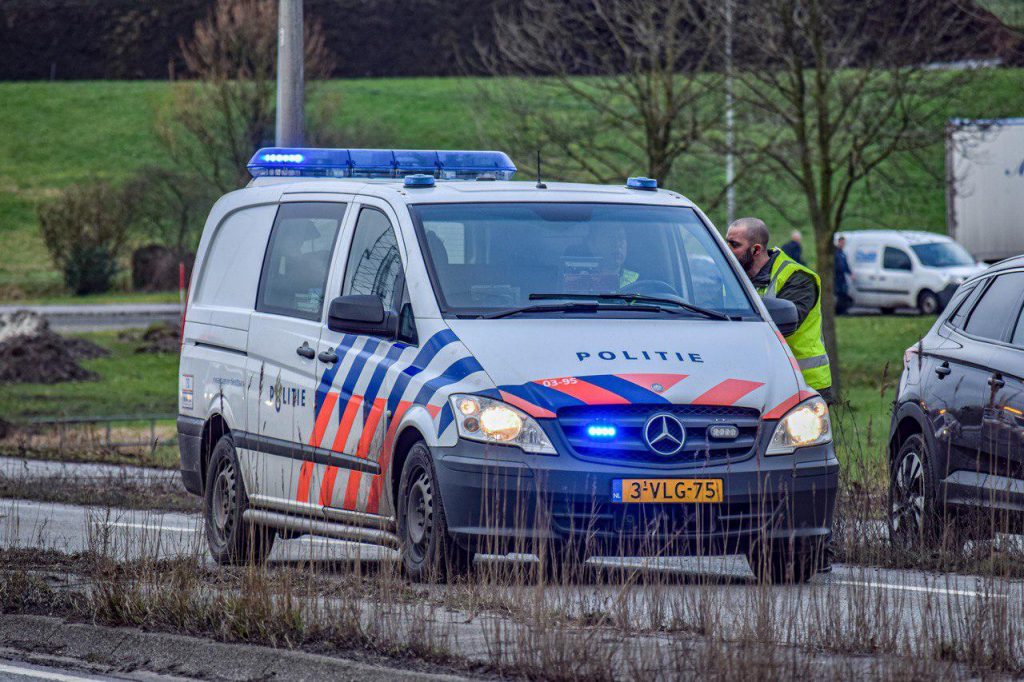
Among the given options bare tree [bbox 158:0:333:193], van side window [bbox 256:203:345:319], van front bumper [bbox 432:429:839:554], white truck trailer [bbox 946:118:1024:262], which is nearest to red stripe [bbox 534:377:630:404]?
van front bumper [bbox 432:429:839:554]

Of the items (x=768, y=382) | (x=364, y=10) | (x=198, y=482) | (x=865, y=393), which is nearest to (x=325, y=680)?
(x=768, y=382)

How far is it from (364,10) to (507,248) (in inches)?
2838

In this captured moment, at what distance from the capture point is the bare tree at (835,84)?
24.2 meters

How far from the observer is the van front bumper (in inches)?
304

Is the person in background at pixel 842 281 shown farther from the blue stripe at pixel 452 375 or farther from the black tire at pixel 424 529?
the blue stripe at pixel 452 375

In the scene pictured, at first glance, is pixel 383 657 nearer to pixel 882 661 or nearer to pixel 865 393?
pixel 882 661

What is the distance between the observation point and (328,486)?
29.9 ft

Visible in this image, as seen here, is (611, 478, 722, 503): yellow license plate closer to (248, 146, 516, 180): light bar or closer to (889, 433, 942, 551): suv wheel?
(889, 433, 942, 551): suv wheel

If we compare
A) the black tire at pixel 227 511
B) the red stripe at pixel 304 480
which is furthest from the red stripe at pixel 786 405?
the black tire at pixel 227 511

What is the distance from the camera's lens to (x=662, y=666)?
5.76 meters

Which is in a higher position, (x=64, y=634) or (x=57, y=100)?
(x=57, y=100)

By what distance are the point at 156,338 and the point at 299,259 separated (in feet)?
82.6

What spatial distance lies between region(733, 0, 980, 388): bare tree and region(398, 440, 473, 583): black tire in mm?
16034

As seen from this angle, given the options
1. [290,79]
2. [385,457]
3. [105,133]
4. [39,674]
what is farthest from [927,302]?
A: [105,133]
